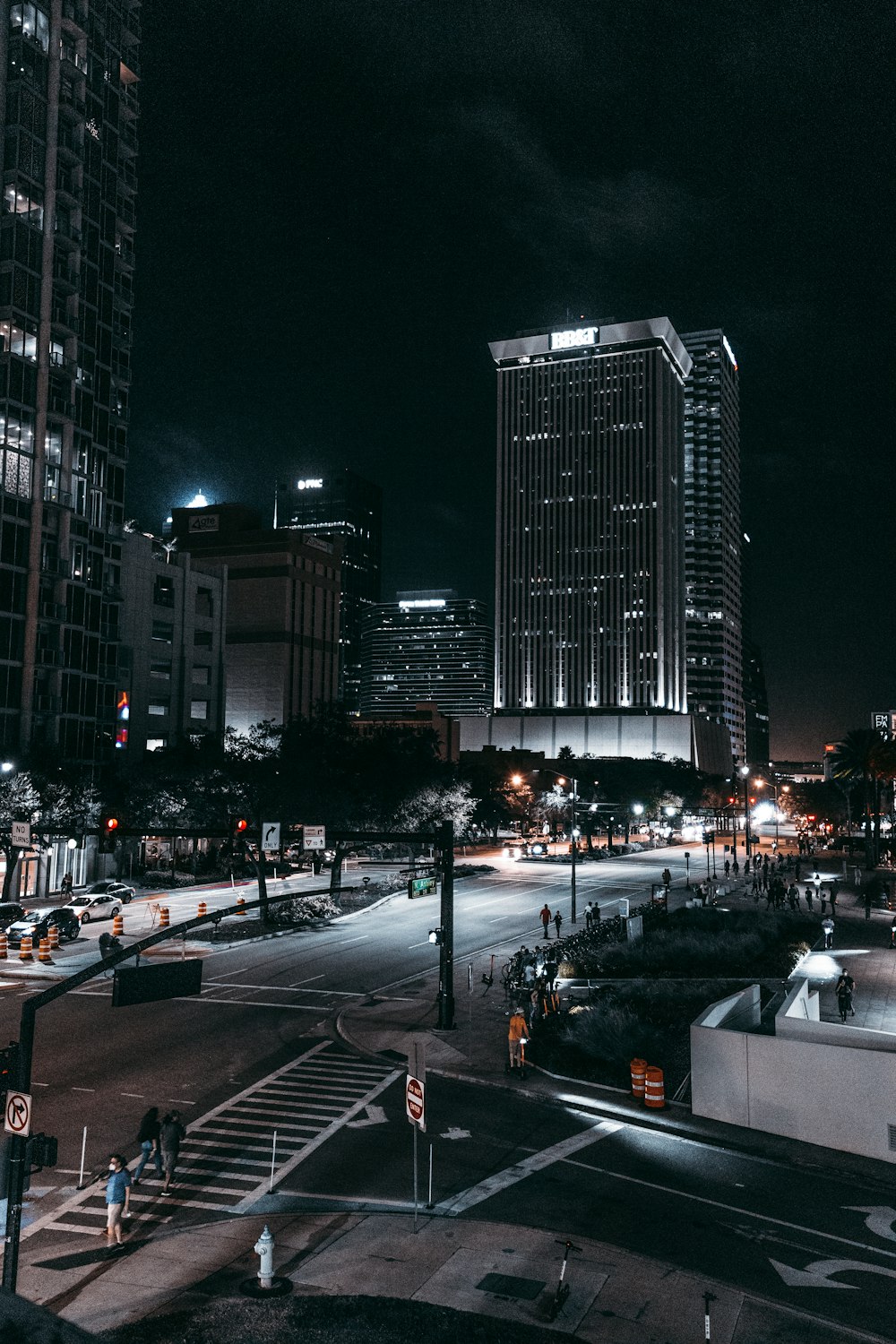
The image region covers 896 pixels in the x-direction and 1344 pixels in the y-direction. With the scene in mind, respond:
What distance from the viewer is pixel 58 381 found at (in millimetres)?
67125

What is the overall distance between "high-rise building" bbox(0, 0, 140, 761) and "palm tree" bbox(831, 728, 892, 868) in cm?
6641

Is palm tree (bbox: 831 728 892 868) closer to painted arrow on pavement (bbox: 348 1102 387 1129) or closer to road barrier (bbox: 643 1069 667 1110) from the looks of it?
road barrier (bbox: 643 1069 667 1110)

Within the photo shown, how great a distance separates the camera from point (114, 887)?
2231 inches

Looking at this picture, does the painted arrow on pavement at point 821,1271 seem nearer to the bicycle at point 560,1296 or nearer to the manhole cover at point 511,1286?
the bicycle at point 560,1296

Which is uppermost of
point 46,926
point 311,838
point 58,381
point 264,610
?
point 264,610

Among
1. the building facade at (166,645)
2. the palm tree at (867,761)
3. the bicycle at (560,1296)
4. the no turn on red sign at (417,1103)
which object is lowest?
the bicycle at (560,1296)

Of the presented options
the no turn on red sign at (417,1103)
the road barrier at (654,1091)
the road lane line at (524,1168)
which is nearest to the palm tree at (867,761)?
the road barrier at (654,1091)

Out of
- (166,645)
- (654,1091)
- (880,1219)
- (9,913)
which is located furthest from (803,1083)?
(166,645)

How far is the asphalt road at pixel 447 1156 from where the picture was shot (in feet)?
46.0

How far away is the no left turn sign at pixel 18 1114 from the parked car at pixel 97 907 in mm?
36947

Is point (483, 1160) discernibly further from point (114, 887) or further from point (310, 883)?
point (310, 883)

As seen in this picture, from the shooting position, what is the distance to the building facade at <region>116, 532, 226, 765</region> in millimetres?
86588

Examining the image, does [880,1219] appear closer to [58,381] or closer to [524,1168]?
[524,1168]

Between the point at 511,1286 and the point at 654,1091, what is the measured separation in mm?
9081
